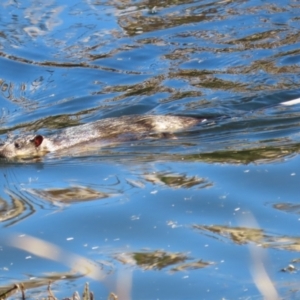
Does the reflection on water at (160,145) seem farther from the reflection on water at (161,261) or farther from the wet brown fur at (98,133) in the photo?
the wet brown fur at (98,133)

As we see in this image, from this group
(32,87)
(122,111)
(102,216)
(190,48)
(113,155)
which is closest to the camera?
(102,216)

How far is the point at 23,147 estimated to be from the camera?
919cm

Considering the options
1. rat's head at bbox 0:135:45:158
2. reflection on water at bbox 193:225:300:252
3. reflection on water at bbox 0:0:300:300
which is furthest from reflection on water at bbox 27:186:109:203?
rat's head at bbox 0:135:45:158

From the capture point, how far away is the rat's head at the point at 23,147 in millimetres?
9148

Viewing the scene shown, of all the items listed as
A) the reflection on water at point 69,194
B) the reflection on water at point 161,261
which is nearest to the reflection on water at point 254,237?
the reflection on water at point 161,261

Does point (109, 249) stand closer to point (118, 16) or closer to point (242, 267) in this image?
point (242, 267)

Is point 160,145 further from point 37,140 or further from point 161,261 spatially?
point 161,261

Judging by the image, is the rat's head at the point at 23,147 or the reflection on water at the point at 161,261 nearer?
the reflection on water at the point at 161,261

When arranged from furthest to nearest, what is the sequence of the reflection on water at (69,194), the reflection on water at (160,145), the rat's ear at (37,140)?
the rat's ear at (37,140) → the reflection on water at (69,194) → the reflection on water at (160,145)

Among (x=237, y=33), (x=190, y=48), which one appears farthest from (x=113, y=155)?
(x=237, y=33)

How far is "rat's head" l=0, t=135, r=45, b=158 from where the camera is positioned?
9.15 m

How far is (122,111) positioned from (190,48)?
8.73 feet

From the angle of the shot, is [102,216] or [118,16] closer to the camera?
[102,216]

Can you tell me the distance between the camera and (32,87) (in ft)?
39.7
